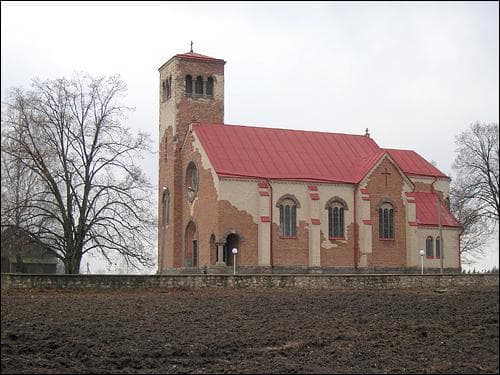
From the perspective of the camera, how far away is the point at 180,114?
52.7m

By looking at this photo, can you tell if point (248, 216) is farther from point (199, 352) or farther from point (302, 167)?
point (199, 352)

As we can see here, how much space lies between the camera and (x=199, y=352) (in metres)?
20.8

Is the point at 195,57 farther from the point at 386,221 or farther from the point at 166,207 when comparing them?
the point at 386,221

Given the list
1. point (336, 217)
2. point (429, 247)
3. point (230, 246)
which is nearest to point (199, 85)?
point (230, 246)

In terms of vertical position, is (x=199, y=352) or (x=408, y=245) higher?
(x=408, y=245)

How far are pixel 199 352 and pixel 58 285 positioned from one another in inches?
443

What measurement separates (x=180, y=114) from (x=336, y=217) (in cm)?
1209

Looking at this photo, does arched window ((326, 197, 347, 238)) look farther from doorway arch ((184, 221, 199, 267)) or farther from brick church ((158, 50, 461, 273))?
doorway arch ((184, 221, 199, 267))

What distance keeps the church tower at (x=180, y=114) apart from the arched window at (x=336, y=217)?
9343 millimetres

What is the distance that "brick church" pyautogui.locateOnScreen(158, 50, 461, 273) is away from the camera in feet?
157

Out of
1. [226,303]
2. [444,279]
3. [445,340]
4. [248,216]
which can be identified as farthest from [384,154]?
[445,340]

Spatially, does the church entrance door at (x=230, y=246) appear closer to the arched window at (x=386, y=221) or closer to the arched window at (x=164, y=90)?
the arched window at (x=386, y=221)

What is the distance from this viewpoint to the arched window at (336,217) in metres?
50.3

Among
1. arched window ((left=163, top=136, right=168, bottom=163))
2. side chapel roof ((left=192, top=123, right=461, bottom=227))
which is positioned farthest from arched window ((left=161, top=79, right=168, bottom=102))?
side chapel roof ((left=192, top=123, right=461, bottom=227))
